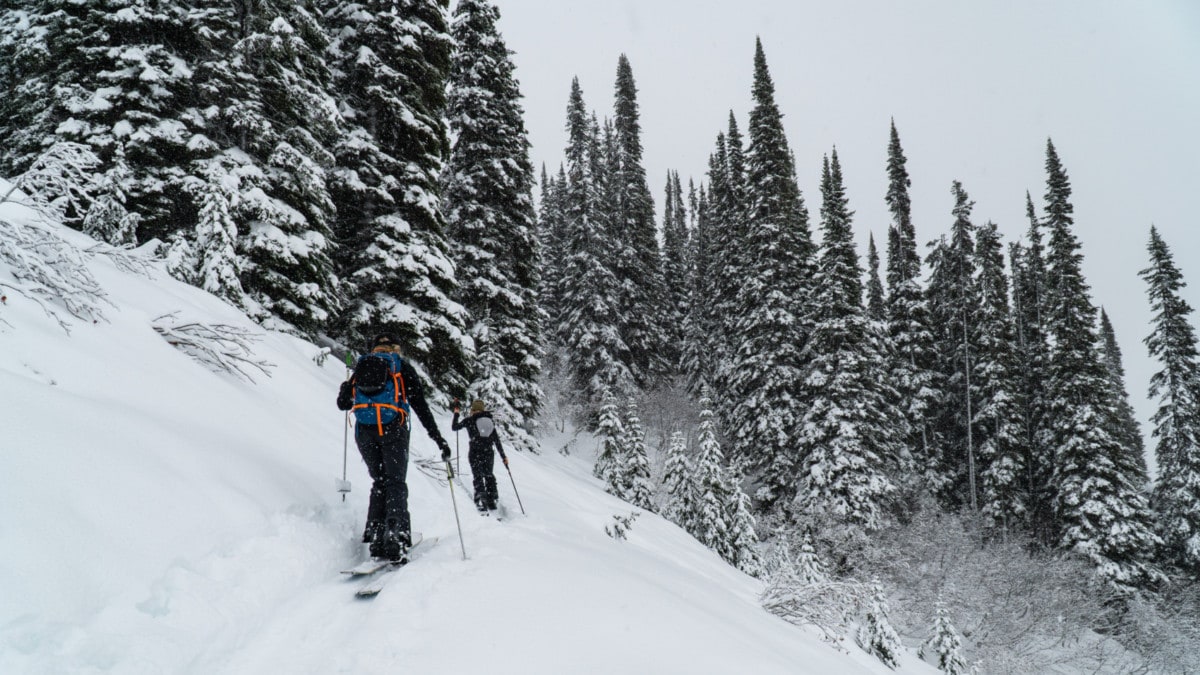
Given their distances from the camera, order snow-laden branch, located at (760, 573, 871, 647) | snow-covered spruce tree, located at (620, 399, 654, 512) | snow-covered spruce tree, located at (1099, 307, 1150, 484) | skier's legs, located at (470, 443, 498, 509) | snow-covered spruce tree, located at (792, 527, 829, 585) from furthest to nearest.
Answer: snow-covered spruce tree, located at (1099, 307, 1150, 484) < snow-covered spruce tree, located at (620, 399, 654, 512) < snow-covered spruce tree, located at (792, 527, 829, 585) < snow-laden branch, located at (760, 573, 871, 647) < skier's legs, located at (470, 443, 498, 509)

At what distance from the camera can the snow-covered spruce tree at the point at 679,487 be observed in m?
20.9

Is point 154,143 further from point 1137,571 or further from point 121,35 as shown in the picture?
point 1137,571

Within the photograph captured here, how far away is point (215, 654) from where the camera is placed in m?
3.40

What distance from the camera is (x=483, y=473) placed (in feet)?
28.5

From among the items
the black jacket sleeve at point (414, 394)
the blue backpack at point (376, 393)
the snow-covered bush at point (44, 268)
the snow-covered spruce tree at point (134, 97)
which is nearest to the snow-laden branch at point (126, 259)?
the snow-covered bush at point (44, 268)

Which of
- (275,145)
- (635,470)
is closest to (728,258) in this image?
(635,470)

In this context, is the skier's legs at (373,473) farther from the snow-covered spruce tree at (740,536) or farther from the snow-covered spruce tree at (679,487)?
the snow-covered spruce tree at (740,536)

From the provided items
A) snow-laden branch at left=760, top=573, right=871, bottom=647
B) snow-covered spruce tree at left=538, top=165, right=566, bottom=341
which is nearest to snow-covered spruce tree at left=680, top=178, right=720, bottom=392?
snow-covered spruce tree at left=538, top=165, right=566, bottom=341

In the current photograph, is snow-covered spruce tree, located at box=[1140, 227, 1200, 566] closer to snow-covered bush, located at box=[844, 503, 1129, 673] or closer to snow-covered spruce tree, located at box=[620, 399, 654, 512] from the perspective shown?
snow-covered bush, located at box=[844, 503, 1129, 673]

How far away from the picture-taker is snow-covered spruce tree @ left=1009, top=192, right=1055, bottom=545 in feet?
107

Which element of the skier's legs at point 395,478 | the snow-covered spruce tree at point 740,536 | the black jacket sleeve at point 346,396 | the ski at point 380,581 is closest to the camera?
the ski at point 380,581

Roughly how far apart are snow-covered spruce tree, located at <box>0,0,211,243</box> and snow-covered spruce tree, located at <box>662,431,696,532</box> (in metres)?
16.3

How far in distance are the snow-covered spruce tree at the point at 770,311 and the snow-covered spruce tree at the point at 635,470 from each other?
24.5ft

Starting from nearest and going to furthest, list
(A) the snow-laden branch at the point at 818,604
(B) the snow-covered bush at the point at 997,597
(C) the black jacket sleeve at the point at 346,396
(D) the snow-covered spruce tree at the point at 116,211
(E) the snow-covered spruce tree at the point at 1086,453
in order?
(C) the black jacket sleeve at the point at 346,396 → (A) the snow-laden branch at the point at 818,604 → (D) the snow-covered spruce tree at the point at 116,211 → (B) the snow-covered bush at the point at 997,597 → (E) the snow-covered spruce tree at the point at 1086,453
